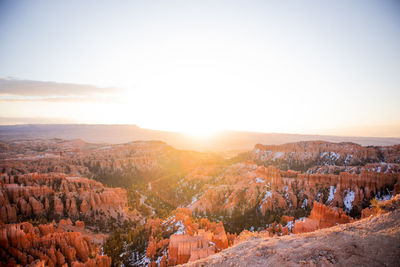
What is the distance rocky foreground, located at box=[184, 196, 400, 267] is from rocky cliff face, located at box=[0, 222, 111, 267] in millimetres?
14598

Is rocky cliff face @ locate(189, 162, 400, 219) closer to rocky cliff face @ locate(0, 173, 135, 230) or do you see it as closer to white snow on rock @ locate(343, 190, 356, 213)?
white snow on rock @ locate(343, 190, 356, 213)

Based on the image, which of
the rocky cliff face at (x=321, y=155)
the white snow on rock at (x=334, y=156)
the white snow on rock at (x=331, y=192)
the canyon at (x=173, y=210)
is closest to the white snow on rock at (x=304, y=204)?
the canyon at (x=173, y=210)

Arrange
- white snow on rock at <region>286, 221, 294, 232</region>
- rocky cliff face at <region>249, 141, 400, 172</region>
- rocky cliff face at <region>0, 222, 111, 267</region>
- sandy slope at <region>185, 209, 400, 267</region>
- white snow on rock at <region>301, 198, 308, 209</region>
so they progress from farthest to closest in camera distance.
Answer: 1. rocky cliff face at <region>249, 141, 400, 172</region>
2. white snow on rock at <region>301, 198, 308, 209</region>
3. white snow on rock at <region>286, 221, 294, 232</region>
4. rocky cliff face at <region>0, 222, 111, 267</region>
5. sandy slope at <region>185, 209, 400, 267</region>

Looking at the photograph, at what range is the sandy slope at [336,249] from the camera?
276 inches

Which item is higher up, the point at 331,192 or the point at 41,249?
the point at 331,192

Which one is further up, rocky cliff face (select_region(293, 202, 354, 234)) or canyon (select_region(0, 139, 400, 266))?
rocky cliff face (select_region(293, 202, 354, 234))

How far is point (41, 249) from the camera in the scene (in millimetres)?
17969

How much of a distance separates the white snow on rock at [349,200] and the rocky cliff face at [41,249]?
32.1 m

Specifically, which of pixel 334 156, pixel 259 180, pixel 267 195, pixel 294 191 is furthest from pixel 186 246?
pixel 334 156

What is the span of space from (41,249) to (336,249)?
2302cm

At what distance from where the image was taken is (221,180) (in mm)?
54500

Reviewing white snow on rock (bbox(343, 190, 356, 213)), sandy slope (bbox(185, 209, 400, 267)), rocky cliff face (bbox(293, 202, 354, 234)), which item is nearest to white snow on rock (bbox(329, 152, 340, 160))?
white snow on rock (bbox(343, 190, 356, 213))

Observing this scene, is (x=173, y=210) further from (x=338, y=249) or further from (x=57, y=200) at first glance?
(x=338, y=249)

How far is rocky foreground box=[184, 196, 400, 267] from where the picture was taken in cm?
702
